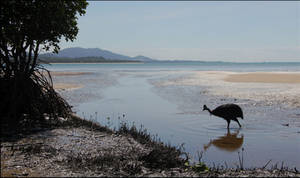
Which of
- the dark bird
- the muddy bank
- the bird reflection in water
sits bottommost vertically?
the bird reflection in water

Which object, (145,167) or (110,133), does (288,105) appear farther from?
(145,167)

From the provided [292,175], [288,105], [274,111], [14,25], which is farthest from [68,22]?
[288,105]

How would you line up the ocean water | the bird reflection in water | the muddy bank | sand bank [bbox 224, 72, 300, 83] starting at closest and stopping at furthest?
the muddy bank
the ocean water
the bird reflection in water
sand bank [bbox 224, 72, 300, 83]

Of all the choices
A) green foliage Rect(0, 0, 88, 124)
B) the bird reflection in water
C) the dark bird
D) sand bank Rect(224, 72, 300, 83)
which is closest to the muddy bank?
green foliage Rect(0, 0, 88, 124)

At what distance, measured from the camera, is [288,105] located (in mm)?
19656

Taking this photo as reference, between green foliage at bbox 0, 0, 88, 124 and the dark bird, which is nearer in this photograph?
green foliage at bbox 0, 0, 88, 124

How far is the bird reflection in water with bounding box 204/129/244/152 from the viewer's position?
1137cm

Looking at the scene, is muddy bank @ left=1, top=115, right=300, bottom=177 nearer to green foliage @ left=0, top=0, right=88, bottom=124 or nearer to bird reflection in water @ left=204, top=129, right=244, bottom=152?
green foliage @ left=0, top=0, right=88, bottom=124

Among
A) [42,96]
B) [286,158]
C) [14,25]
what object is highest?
[14,25]

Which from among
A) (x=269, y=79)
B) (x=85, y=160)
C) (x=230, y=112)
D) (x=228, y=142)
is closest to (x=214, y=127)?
(x=230, y=112)

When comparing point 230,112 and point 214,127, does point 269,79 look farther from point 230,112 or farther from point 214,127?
point 214,127

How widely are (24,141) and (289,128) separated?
9679 mm

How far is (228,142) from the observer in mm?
12109

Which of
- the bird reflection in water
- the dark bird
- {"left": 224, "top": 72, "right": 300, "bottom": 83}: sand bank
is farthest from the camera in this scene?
{"left": 224, "top": 72, "right": 300, "bottom": 83}: sand bank
